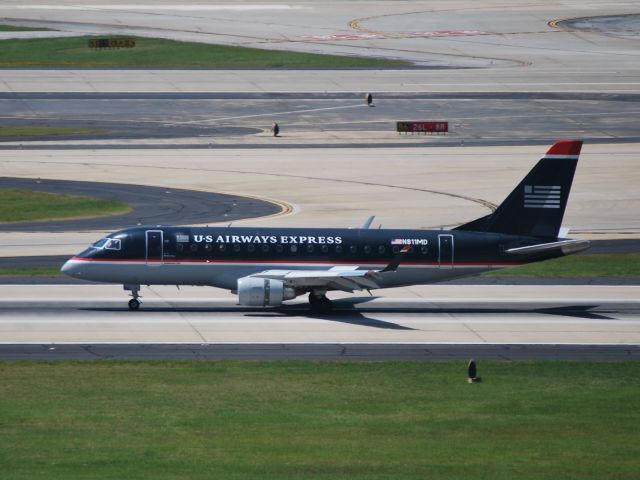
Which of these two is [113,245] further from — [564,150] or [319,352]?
[564,150]

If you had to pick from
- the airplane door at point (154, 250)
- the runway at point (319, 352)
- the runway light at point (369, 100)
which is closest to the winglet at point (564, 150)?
the runway at point (319, 352)

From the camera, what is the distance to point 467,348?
4812cm

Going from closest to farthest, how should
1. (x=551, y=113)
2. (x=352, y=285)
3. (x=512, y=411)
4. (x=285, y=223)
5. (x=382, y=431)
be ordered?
1. (x=382, y=431)
2. (x=512, y=411)
3. (x=352, y=285)
4. (x=285, y=223)
5. (x=551, y=113)

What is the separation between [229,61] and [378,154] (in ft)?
166

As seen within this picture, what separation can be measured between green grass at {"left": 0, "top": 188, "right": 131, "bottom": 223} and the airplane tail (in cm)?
3066

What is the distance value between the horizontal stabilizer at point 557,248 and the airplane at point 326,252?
0.04 meters

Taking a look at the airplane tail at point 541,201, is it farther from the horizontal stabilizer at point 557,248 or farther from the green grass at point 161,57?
the green grass at point 161,57

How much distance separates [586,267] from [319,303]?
18149mm

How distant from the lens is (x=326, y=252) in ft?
176

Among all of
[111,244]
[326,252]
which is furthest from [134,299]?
[326,252]

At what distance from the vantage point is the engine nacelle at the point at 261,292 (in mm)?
51781

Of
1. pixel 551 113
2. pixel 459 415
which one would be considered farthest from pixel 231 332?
pixel 551 113

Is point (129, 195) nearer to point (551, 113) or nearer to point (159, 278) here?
point (159, 278)

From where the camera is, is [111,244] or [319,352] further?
[111,244]
